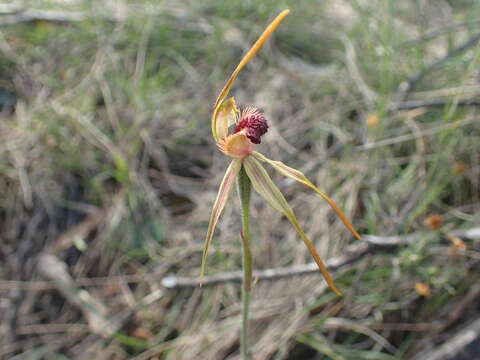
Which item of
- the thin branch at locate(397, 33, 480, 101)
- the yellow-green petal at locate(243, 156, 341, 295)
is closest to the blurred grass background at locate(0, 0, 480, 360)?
the thin branch at locate(397, 33, 480, 101)

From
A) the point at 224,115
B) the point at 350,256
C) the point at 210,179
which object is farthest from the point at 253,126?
the point at 210,179

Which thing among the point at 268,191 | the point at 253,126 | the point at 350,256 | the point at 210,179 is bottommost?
the point at 350,256

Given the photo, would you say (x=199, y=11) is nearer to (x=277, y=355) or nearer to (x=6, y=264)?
(x=6, y=264)

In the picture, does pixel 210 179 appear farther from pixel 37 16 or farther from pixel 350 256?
pixel 37 16

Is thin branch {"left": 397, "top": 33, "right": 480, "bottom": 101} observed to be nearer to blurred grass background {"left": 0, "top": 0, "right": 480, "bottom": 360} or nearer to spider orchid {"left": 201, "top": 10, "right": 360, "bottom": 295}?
blurred grass background {"left": 0, "top": 0, "right": 480, "bottom": 360}

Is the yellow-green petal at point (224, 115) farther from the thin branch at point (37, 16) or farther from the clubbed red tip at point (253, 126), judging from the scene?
the thin branch at point (37, 16)

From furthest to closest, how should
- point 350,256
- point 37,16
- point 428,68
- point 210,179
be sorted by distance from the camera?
1. point 37,16
2. point 210,179
3. point 428,68
4. point 350,256
